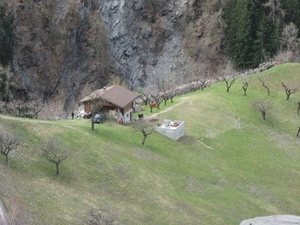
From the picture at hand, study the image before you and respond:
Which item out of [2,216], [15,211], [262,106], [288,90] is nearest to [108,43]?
[288,90]

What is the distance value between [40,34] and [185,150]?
52.0m

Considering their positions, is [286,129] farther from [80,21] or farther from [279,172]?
[80,21]

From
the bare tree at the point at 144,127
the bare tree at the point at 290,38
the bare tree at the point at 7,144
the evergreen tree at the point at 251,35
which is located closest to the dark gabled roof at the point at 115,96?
the bare tree at the point at 144,127

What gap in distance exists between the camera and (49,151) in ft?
149

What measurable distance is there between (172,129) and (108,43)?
52955 mm

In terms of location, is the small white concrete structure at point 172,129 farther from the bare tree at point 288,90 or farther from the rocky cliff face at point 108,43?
the rocky cliff face at point 108,43

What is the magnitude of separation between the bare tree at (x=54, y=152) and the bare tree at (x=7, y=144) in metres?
2.78

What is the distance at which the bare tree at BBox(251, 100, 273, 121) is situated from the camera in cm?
7150

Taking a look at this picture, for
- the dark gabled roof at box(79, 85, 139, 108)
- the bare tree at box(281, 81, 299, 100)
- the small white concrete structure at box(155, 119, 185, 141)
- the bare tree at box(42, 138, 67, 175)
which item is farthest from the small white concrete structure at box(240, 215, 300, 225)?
the bare tree at box(281, 81, 299, 100)

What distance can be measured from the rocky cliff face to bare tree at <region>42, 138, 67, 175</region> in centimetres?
4674

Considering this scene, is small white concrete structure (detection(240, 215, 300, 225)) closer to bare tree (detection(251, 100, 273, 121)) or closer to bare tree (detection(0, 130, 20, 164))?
bare tree (detection(0, 130, 20, 164))

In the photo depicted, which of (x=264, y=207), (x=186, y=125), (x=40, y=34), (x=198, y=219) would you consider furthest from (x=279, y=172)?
(x=40, y=34)

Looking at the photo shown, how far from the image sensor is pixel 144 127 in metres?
58.6

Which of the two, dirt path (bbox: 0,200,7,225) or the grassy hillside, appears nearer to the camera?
dirt path (bbox: 0,200,7,225)
